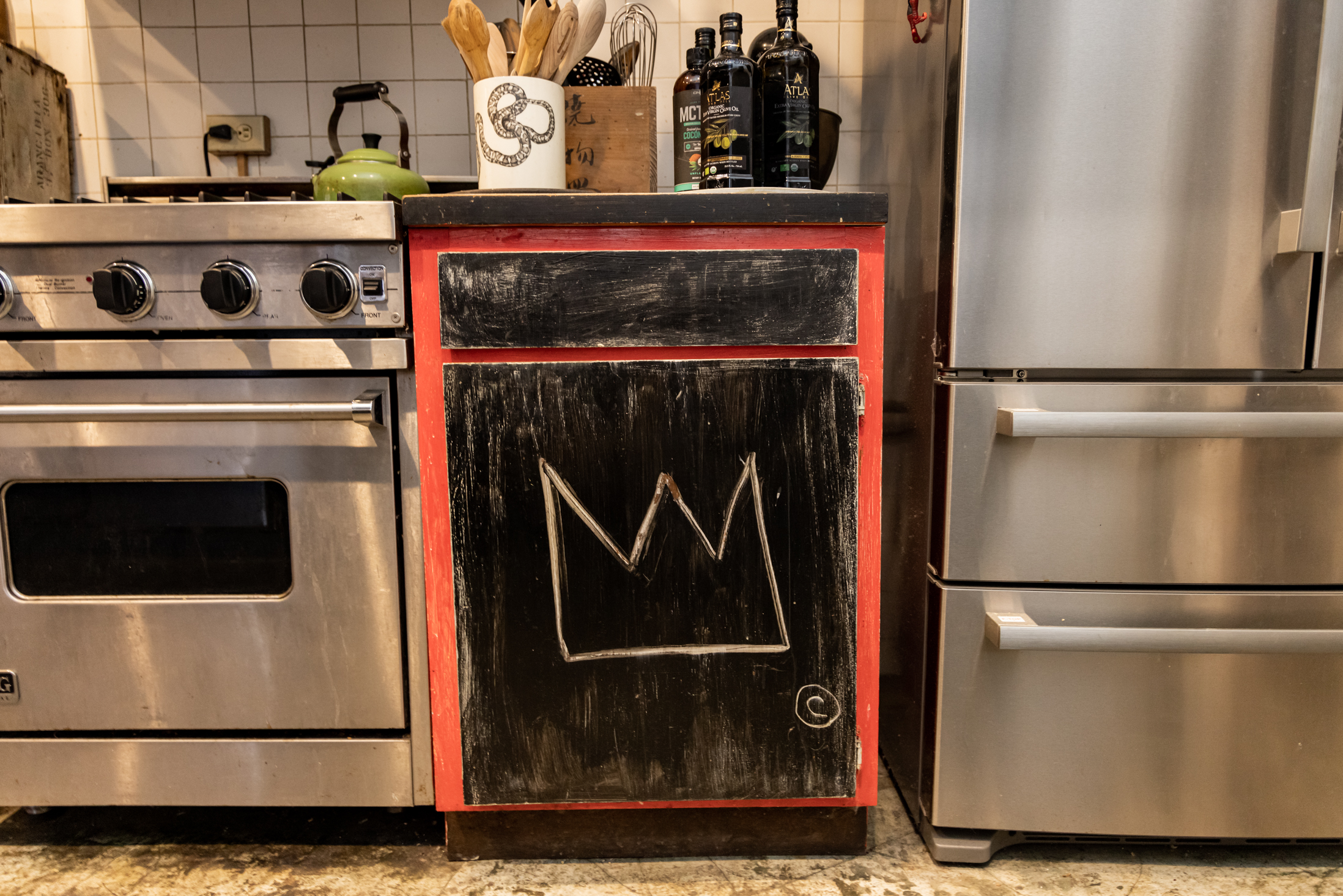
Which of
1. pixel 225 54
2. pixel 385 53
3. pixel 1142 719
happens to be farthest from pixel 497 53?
pixel 1142 719

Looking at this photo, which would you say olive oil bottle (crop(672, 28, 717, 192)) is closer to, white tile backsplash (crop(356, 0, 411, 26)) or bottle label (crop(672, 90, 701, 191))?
bottle label (crop(672, 90, 701, 191))

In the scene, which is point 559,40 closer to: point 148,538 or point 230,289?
point 230,289

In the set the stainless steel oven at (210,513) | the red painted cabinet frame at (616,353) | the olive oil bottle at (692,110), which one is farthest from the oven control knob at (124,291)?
the olive oil bottle at (692,110)

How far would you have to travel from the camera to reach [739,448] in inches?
36.5

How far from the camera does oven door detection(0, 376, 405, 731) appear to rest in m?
0.96

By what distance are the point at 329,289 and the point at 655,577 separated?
0.54 m

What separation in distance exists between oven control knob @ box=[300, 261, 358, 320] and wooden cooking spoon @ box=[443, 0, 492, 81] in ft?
1.14

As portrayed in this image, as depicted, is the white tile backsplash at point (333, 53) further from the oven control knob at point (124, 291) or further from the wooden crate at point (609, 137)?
the oven control knob at point (124, 291)

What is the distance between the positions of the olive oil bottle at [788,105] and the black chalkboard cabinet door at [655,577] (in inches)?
13.9

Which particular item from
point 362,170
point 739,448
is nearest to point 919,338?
point 739,448

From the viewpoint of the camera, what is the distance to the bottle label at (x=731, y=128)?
1.05m

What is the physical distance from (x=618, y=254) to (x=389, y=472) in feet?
1.34

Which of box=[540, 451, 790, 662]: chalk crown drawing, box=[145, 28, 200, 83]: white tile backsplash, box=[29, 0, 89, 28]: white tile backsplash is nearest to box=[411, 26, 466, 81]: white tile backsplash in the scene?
box=[145, 28, 200, 83]: white tile backsplash
